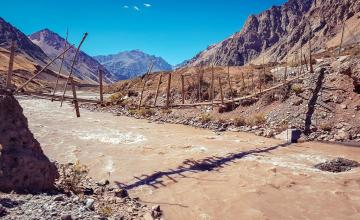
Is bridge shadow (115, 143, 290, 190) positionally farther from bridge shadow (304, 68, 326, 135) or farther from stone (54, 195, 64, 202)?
bridge shadow (304, 68, 326, 135)

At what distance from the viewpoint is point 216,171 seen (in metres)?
13.0

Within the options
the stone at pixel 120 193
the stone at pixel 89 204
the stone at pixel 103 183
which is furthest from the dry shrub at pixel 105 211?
→ the stone at pixel 103 183


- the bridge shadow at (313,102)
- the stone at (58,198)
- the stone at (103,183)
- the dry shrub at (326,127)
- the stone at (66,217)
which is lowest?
the stone at (103,183)

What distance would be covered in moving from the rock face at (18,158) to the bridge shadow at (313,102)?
42.8 feet

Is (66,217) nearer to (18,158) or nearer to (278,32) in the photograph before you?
(18,158)

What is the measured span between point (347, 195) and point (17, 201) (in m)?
7.88

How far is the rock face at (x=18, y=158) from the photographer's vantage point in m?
8.30

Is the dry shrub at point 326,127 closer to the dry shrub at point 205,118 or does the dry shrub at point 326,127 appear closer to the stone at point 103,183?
the dry shrub at point 205,118

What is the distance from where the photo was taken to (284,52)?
152m

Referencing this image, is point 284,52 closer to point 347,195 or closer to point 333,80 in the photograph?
point 333,80

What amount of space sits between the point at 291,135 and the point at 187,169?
675 centimetres

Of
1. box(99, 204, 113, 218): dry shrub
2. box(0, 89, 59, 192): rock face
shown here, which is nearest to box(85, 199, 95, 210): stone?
box(99, 204, 113, 218): dry shrub

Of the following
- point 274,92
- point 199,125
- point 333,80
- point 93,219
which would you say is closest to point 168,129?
point 199,125

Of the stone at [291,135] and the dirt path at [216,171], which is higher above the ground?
the stone at [291,135]
